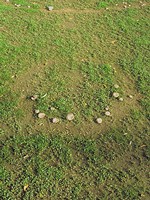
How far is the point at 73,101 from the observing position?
250 inches

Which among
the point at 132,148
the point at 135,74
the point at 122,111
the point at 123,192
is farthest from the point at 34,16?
the point at 123,192

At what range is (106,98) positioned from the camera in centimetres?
648

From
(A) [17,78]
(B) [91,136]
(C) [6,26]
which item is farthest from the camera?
(C) [6,26]

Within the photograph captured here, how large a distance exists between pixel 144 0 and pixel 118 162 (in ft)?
21.0

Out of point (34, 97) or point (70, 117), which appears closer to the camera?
point (70, 117)

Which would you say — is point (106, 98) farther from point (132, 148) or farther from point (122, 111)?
point (132, 148)

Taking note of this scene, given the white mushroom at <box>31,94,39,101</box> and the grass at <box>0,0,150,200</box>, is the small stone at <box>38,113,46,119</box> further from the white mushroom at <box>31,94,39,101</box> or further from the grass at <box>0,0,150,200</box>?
the white mushroom at <box>31,94,39,101</box>

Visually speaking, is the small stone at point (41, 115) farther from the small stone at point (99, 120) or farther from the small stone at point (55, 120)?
the small stone at point (99, 120)

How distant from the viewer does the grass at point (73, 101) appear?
5062mm

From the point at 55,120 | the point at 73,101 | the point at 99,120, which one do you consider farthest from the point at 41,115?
the point at 99,120

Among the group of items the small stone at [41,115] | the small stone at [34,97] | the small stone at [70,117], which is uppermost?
the small stone at [70,117]

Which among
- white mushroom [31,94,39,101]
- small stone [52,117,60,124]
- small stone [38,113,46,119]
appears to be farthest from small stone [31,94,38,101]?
small stone [52,117,60,124]

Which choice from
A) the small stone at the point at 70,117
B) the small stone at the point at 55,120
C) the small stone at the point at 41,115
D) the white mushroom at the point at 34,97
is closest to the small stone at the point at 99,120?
the small stone at the point at 70,117

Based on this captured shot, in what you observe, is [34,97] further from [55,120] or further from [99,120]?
[99,120]
